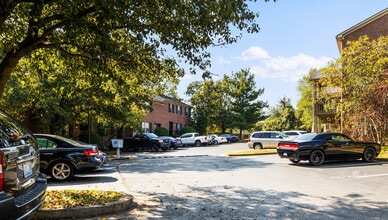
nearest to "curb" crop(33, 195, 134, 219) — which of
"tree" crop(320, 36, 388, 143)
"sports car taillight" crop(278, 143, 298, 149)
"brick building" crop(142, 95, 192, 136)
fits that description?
"sports car taillight" crop(278, 143, 298, 149)

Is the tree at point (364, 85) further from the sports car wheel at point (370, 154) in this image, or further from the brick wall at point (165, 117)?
the brick wall at point (165, 117)

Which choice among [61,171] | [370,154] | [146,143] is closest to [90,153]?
[61,171]

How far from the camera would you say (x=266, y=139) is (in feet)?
86.5

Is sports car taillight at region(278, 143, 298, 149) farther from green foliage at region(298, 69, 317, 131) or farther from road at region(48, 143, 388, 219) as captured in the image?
green foliage at region(298, 69, 317, 131)

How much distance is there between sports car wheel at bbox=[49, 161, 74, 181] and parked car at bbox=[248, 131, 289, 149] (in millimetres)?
18164

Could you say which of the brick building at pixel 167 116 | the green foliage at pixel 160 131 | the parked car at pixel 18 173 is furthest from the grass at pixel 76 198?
the green foliage at pixel 160 131

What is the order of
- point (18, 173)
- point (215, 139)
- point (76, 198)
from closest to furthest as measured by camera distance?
point (18, 173)
point (76, 198)
point (215, 139)

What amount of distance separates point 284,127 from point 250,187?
5856 centimetres

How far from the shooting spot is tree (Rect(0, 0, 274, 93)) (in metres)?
6.42

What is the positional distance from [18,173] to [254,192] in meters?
6.09

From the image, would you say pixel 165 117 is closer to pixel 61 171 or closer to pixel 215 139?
pixel 215 139

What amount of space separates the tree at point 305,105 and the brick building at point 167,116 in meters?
28.2

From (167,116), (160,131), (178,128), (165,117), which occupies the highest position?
(167,116)

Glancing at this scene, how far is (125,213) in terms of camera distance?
6.39 meters
